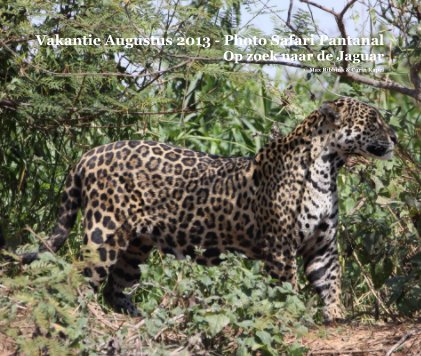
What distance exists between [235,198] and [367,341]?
1706 mm

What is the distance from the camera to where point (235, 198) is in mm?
8281

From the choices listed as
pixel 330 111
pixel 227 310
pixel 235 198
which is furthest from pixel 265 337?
pixel 330 111

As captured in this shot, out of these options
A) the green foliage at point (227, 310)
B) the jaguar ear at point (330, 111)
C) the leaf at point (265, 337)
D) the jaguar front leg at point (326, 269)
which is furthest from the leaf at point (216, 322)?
the jaguar ear at point (330, 111)

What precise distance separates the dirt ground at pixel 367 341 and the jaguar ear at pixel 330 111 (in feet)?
5.18

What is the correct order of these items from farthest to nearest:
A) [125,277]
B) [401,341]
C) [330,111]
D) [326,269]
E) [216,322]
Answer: [125,277] → [326,269] → [330,111] → [401,341] → [216,322]

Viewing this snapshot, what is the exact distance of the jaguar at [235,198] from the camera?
805 cm

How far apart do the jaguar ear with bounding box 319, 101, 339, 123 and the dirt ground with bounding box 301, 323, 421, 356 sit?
158 centimetres

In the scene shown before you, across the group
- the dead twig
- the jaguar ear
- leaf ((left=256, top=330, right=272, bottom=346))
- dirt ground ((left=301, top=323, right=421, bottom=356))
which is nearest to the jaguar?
the jaguar ear

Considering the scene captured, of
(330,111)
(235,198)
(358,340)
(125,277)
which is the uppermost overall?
(330,111)

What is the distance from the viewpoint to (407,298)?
24.8 feet

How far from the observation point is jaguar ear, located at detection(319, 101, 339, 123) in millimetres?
8102

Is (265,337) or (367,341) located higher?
(265,337)

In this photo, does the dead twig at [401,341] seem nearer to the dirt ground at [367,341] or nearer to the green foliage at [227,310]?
the dirt ground at [367,341]

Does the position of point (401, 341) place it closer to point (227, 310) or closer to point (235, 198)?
point (227, 310)
